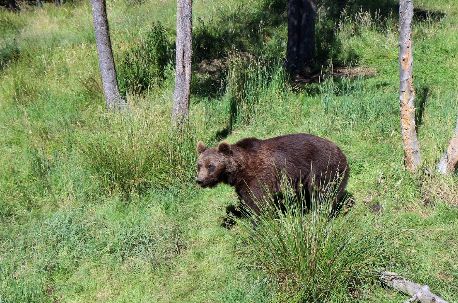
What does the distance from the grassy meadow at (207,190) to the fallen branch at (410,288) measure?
0.33 feet

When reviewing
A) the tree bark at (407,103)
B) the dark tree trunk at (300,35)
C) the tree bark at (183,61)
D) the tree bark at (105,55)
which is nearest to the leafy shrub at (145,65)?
the tree bark at (105,55)

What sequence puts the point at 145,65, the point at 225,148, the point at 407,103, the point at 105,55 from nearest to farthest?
1. the point at 225,148
2. the point at 407,103
3. the point at 105,55
4. the point at 145,65

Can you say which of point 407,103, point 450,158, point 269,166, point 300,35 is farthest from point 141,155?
point 300,35

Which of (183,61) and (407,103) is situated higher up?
(183,61)

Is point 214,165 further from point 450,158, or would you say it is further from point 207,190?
point 450,158

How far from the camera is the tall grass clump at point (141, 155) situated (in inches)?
273

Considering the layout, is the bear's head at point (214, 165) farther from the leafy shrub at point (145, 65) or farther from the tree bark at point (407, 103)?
the leafy shrub at point (145, 65)

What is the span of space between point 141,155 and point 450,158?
402 cm

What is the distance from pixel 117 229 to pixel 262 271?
2.18 m

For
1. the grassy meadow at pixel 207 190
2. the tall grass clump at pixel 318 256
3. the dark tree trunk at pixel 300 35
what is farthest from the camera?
the dark tree trunk at pixel 300 35

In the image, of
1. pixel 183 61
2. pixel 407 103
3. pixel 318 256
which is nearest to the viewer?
pixel 318 256

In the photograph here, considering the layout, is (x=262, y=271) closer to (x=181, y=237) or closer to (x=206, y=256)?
(x=206, y=256)

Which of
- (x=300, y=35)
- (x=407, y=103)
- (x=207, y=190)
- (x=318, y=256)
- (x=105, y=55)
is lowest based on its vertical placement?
(x=207, y=190)

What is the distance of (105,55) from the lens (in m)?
9.30
